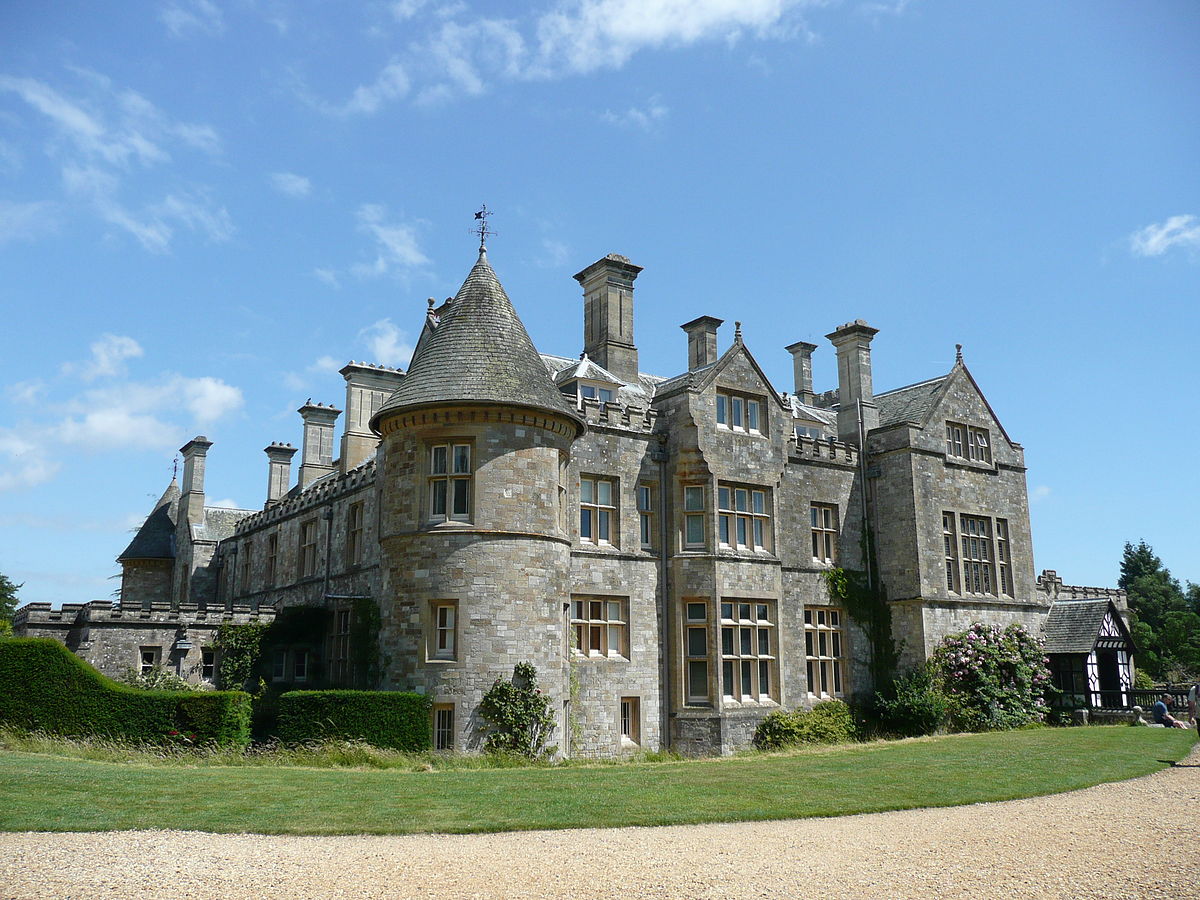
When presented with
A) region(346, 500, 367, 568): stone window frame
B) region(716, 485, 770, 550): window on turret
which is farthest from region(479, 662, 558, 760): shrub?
region(346, 500, 367, 568): stone window frame

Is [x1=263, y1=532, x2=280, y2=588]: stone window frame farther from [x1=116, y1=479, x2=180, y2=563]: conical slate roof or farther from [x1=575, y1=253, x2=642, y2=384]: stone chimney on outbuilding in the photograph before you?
[x1=575, y1=253, x2=642, y2=384]: stone chimney on outbuilding

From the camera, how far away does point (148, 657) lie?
2516 cm

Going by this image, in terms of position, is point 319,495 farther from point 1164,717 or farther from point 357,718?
point 1164,717

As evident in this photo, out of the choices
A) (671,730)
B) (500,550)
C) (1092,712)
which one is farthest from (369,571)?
(1092,712)

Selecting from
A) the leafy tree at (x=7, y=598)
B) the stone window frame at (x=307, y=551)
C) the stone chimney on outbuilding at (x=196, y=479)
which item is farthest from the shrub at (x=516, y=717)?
the leafy tree at (x=7, y=598)

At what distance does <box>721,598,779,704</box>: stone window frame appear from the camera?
24016mm

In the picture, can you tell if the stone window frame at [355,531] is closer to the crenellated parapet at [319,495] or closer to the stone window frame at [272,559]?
the crenellated parapet at [319,495]

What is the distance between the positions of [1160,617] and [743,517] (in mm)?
47155

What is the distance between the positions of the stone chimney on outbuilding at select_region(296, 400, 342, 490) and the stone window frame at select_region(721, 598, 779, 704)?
1664 cm

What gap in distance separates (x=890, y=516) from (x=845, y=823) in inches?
675

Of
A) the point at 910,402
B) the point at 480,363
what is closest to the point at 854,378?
the point at 910,402

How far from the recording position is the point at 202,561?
119 ft

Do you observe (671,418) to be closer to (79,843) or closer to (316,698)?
(316,698)

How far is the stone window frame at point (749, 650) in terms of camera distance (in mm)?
24016
